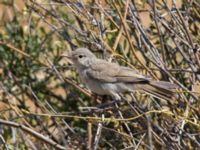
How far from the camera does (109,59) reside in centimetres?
442

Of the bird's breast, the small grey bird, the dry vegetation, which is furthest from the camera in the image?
the bird's breast

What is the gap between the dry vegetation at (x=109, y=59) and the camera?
3.83m

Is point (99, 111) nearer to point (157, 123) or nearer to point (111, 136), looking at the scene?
point (157, 123)

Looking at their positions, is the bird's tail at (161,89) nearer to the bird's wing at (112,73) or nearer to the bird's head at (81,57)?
the bird's wing at (112,73)

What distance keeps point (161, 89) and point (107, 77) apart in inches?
34.4

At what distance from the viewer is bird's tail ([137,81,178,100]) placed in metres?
3.97

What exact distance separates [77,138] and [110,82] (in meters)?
0.81

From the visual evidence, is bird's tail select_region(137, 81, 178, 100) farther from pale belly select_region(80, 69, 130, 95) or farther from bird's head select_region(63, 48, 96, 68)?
bird's head select_region(63, 48, 96, 68)

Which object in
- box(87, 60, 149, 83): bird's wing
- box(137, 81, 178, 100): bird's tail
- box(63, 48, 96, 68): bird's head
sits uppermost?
box(63, 48, 96, 68): bird's head

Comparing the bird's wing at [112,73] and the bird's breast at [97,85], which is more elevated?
the bird's wing at [112,73]

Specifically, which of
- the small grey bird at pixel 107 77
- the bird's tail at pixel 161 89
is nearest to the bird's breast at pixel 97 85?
the small grey bird at pixel 107 77

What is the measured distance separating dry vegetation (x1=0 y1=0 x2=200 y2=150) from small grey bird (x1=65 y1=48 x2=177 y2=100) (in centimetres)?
7

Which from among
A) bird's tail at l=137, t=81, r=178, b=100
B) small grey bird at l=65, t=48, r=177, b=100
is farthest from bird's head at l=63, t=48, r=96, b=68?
bird's tail at l=137, t=81, r=178, b=100

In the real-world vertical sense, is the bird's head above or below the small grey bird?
above
